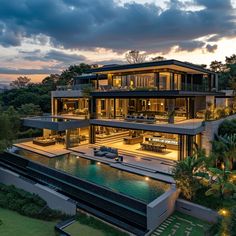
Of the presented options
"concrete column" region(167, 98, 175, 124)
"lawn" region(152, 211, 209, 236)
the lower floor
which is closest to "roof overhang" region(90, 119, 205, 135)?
the lower floor

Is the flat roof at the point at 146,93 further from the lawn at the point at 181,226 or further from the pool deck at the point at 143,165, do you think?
the lawn at the point at 181,226

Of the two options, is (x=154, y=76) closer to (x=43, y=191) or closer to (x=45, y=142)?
(x=45, y=142)

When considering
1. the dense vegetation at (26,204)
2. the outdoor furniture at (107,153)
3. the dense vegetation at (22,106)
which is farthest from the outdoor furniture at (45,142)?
the dense vegetation at (26,204)

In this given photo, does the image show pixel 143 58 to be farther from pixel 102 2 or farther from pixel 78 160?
pixel 78 160

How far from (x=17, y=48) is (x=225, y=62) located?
49.6 meters

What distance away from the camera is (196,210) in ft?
41.8

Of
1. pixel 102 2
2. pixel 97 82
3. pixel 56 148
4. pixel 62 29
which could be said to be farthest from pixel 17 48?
pixel 56 148

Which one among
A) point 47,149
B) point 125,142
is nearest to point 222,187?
point 125,142

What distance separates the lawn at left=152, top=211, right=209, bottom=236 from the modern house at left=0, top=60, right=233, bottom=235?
0.38 metres

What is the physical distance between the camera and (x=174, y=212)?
13.4 m

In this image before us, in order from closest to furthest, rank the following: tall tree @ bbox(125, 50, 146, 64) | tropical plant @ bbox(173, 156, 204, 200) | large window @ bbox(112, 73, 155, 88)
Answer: tropical plant @ bbox(173, 156, 204, 200)
large window @ bbox(112, 73, 155, 88)
tall tree @ bbox(125, 50, 146, 64)

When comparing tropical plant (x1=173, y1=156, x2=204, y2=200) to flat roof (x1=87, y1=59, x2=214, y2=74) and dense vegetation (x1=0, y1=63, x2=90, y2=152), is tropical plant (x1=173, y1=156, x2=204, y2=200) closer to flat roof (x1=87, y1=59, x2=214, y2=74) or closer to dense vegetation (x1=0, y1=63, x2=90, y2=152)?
flat roof (x1=87, y1=59, x2=214, y2=74)

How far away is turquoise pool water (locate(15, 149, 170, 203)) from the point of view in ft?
44.3

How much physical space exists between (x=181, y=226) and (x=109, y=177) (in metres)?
5.74
